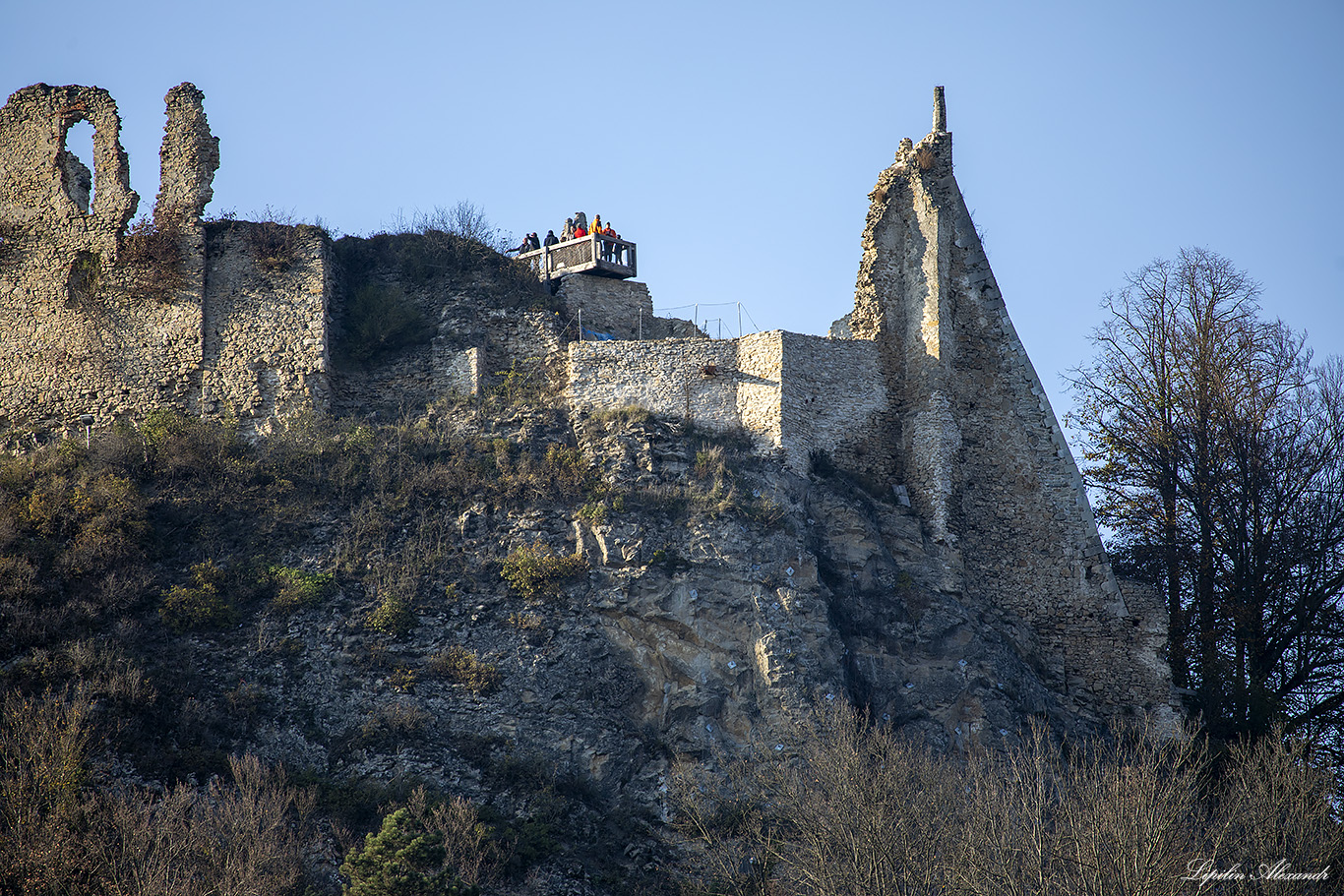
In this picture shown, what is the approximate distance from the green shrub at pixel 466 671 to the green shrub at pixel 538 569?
1662 mm

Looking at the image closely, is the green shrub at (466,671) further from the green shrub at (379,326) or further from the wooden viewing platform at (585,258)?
the wooden viewing platform at (585,258)

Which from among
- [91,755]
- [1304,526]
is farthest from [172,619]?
[1304,526]

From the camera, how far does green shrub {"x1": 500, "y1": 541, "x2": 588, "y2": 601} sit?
2538 centimetres

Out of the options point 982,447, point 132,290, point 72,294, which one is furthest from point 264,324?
point 982,447

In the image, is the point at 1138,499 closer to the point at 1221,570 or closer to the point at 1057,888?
the point at 1221,570

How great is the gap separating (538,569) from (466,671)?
7.70 feet

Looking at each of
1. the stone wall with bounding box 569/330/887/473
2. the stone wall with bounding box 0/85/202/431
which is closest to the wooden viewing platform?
the stone wall with bounding box 569/330/887/473

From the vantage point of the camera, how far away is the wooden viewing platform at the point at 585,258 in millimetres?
31922

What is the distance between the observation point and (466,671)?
2403 cm

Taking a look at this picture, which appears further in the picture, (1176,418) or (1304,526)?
(1176,418)

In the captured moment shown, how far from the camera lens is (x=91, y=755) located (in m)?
20.6

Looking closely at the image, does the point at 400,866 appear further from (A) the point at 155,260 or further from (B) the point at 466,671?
(A) the point at 155,260

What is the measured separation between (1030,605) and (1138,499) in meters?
3.79

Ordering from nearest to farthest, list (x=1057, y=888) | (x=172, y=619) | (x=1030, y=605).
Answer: (x=1057, y=888) → (x=172, y=619) → (x=1030, y=605)
